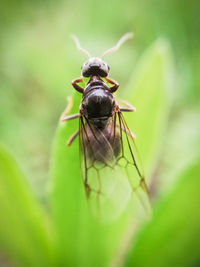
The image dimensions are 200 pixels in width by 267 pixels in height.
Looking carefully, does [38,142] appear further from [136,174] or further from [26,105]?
[136,174]

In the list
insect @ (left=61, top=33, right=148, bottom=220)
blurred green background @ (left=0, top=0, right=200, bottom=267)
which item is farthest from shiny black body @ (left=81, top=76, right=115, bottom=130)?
blurred green background @ (left=0, top=0, right=200, bottom=267)

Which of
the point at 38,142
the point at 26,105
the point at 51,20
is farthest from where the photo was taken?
the point at 51,20

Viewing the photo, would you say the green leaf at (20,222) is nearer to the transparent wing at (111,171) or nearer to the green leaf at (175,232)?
the transparent wing at (111,171)

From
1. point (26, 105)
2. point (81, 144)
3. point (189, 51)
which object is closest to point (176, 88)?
point (189, 51)

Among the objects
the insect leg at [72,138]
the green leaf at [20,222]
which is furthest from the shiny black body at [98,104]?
the green leaf at [20,222]

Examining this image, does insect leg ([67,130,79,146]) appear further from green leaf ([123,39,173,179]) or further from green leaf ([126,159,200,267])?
green leaf ([126,159,200,267])

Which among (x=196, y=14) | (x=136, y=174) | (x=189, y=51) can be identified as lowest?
(x=136, y=174)

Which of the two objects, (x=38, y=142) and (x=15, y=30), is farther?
(x=15, y=30)
